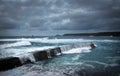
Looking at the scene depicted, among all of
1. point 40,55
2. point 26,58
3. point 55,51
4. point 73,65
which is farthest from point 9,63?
point 55,51

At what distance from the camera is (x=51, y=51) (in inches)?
319

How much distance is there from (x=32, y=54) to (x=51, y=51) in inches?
69.7

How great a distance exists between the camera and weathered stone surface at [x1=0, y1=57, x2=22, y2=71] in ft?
15.8

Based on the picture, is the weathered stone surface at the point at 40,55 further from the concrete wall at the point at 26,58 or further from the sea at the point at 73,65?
the sea at the point at 73,65

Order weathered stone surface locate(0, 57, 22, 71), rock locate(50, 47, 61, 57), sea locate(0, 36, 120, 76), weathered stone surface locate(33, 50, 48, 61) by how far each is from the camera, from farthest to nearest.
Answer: rock locate(50, 47, 61, 57)
weathered stone surface locate(33, 50, 48, 61)
weathered stone surface locate(0, 57, 22, 71)
sea locate(0, 36, 120, 76)

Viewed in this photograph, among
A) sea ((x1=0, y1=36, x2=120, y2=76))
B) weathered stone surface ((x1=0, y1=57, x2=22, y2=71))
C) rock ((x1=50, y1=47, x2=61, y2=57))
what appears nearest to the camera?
sea ((x1=0, y1=36, x2=120, y2=76))

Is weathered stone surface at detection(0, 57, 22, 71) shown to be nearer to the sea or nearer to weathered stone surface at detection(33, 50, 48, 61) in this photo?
the sea

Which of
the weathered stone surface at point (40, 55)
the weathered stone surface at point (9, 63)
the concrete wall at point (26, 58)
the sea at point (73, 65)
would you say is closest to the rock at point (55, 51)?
the concrete wall at point (26, 58)

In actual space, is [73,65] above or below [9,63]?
below

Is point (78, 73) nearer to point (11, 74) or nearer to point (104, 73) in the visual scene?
point (104, 73)

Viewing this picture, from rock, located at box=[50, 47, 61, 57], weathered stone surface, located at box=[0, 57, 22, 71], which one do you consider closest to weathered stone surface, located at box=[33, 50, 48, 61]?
rock, located at box=[50, 47, 61, 57]

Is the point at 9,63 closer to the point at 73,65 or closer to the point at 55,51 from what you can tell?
the point at 73,65

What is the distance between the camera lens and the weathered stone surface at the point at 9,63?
189 inches

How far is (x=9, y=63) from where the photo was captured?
198 inches
